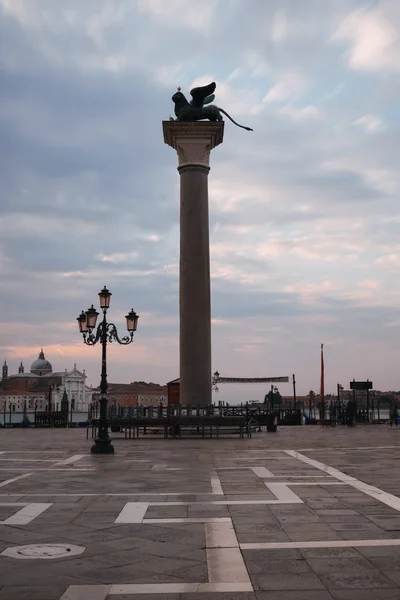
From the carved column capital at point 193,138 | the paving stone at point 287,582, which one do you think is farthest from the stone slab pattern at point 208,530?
the carved column capital at point 193,138

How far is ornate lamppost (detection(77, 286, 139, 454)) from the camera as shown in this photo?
20.4m

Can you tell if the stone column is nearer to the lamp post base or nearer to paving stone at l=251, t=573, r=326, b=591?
the lamp post base

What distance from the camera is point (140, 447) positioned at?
23.3 meters

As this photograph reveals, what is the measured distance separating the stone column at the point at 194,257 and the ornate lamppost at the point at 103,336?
23.7 ft

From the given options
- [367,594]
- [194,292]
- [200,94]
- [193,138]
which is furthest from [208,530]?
[200,94]

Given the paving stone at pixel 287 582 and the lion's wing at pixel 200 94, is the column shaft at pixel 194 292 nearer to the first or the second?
the lion's wing at pixel 200 94

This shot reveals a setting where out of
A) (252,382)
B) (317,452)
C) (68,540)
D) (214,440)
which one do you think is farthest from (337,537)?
(252,382)

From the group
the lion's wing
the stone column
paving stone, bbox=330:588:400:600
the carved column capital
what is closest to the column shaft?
the stone column

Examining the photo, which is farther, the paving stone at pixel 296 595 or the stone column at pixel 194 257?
the stone column at pixel 194 257

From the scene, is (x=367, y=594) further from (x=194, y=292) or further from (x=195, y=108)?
(x=195, y=108)

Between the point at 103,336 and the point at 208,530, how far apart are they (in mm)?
13643

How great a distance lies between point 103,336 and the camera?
71.1 feet

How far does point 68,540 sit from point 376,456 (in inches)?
499

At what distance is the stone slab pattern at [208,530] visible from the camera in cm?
596
